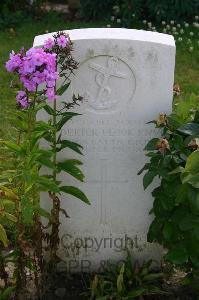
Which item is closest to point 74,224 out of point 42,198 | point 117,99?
point 42,198

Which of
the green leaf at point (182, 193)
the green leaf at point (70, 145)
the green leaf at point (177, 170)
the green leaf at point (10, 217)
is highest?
the green leaf at point (70, 145)

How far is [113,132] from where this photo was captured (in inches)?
139

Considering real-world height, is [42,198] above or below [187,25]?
below

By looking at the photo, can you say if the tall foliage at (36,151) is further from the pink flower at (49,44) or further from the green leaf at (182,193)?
the green leaf at (182,193)

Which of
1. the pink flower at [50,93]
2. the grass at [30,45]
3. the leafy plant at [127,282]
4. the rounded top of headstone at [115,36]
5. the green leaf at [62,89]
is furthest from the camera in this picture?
the grass at [30,45]

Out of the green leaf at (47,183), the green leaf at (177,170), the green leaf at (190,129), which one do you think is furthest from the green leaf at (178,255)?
the green leaf at (47,183)

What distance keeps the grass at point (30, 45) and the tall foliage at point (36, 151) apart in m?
1.97

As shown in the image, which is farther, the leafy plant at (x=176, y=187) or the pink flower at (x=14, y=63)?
the leafy plant at (x=176, y=187)

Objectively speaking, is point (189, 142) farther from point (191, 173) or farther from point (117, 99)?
point (117, 99)

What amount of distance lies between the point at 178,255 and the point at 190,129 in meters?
0.66

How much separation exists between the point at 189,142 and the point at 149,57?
1.67 ft

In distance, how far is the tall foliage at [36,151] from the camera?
2.88 meters

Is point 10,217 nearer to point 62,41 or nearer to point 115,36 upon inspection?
point 62,41

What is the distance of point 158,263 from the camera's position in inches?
151
